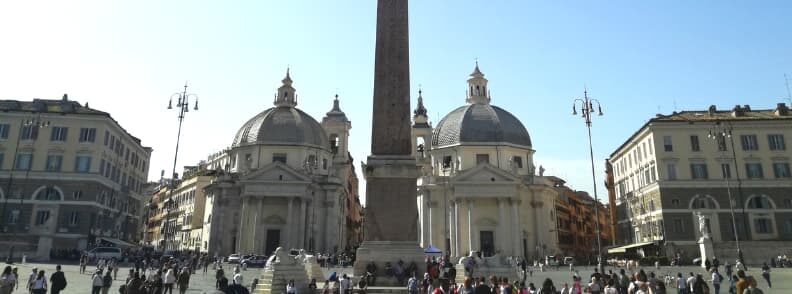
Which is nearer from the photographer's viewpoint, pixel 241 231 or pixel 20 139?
pixel 20 139

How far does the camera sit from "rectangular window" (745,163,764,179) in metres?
41.0

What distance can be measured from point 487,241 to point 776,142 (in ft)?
A: 78.5

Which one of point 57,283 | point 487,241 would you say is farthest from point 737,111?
point 57,283

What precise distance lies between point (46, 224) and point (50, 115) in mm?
8764

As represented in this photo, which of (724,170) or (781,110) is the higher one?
(781,110)

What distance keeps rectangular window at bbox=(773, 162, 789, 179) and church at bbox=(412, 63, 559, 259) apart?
17715mm

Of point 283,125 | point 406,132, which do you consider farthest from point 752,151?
point 283,125

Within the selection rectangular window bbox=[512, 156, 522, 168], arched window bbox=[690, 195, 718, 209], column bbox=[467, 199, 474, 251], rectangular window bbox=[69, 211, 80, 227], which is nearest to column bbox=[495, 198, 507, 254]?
column bbox=[467, 199, 474, 251]

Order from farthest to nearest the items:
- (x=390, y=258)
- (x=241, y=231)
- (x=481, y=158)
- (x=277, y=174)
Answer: (x=481, y=158)
(x=277, y=174)
(x=241, y=231)
(x=390, y=258)

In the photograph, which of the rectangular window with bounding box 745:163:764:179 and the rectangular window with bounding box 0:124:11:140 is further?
the rectangular window with bounding box 0:124:11:140

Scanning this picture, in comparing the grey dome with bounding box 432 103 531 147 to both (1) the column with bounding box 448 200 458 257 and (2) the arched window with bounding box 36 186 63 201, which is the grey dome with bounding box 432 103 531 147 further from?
(2) the arched window with bounding box 36 186 63 201

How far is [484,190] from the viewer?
152ft

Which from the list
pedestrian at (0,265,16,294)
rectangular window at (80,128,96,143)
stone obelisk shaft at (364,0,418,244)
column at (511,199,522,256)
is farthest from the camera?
column at (511,199,522,256)

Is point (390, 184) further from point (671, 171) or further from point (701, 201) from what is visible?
point (701, 201)
